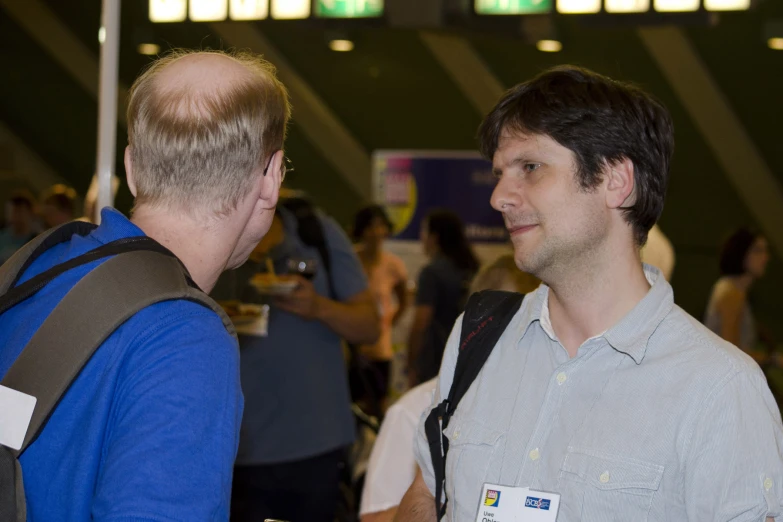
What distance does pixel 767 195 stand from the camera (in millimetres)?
11688

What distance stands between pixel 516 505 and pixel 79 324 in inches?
31.7

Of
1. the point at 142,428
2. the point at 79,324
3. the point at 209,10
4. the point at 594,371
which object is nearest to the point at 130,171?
the point at 79,324

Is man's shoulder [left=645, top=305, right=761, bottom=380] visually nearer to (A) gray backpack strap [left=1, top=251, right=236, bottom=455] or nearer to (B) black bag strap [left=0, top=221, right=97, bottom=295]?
(A) gray backpack strap [left=1, top=251, right=236, bottom=455]

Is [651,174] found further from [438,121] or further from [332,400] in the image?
[438,121]

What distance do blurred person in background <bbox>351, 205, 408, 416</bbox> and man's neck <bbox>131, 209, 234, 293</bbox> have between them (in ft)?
17.1

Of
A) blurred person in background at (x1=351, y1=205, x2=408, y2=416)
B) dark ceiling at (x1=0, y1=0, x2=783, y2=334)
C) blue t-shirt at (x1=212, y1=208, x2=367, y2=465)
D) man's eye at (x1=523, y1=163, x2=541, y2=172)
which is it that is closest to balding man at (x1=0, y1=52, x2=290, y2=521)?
man's eye at (x1=523, y1=163, x2=541, y2=172)

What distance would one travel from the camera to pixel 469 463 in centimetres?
165

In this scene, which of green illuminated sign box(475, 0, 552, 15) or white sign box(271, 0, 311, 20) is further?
white sign box(271, 0, 311, 20)

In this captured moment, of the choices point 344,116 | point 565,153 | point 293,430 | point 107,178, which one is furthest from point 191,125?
point 344,116

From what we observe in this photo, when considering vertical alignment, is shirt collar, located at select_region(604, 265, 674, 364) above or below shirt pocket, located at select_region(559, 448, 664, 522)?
above

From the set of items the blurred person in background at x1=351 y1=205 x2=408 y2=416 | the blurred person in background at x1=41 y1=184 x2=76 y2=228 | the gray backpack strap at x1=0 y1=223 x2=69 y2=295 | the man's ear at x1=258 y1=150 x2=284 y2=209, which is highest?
the man's ear at x1=258 y1=150 x2=284 y2=209

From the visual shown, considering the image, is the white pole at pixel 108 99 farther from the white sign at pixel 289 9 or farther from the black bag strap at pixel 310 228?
the white sign at pixel 289 9

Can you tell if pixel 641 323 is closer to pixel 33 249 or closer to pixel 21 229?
pixel 33 249

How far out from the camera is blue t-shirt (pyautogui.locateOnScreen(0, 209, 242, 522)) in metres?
1.07
